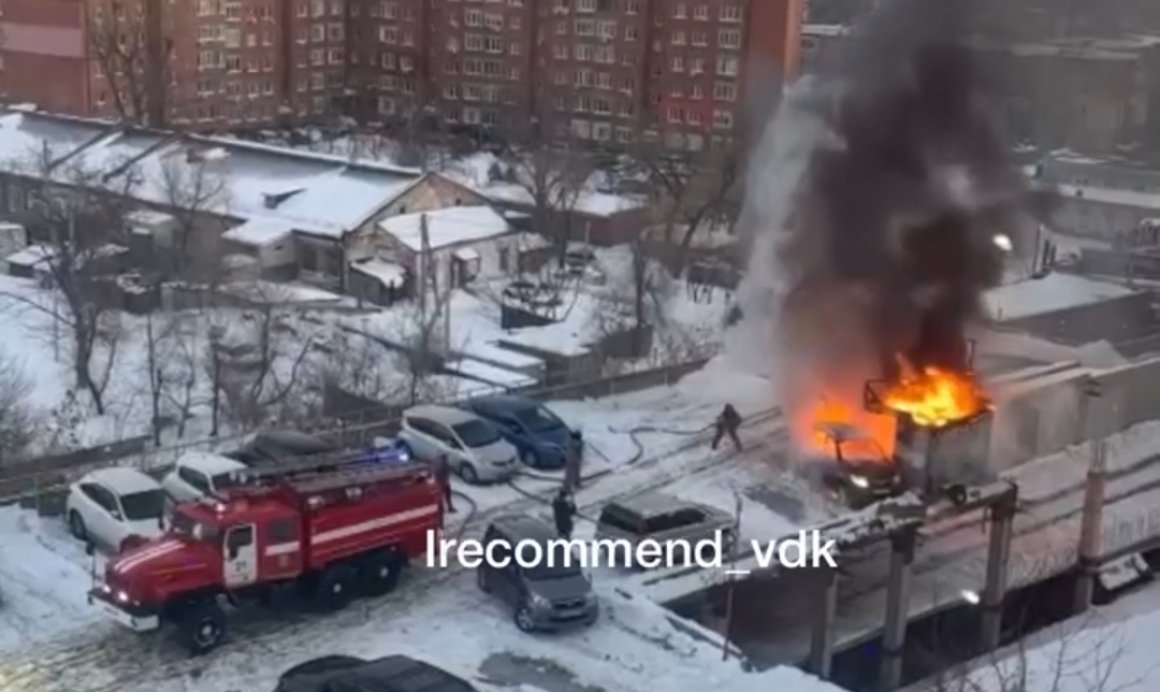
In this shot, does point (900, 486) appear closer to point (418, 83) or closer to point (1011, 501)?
point (1011, 501)

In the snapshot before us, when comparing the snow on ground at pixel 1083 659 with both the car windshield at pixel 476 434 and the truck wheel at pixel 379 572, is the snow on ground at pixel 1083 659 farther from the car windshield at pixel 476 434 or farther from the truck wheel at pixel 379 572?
the car windshield at pixel 476 434

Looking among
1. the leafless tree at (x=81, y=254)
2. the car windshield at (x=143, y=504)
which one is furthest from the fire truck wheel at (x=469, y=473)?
the leafless tree at (x=81, y=254)

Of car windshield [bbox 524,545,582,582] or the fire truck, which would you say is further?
car windshield [bbox 524,545,582,582]

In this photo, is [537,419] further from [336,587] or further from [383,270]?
[383,270]

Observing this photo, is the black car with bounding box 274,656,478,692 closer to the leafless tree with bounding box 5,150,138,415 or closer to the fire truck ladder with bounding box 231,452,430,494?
the fire truck ladder with bounding box 231,452,430,494

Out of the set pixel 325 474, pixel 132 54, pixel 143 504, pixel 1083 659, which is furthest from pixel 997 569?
pixel 132 54

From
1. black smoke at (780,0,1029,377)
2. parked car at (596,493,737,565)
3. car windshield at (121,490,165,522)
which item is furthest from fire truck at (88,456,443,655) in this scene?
black smoke at (780,0,1029,377)

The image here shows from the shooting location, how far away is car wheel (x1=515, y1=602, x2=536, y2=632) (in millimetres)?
15431

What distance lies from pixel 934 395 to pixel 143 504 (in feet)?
31.9

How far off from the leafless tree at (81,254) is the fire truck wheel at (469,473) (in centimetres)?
825

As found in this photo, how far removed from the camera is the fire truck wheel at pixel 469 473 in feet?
62.6

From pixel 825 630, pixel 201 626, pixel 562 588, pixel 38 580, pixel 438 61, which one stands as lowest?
pixel 825 630

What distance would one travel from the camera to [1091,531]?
19.8 m

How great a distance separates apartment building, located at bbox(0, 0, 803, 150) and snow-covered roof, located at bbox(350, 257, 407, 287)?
16346mm
